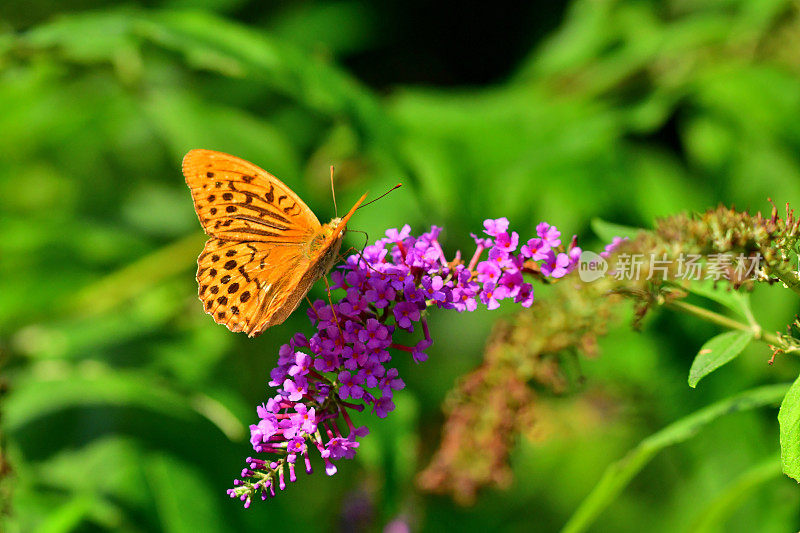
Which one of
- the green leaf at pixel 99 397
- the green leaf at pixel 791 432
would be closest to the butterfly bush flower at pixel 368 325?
the green leaf at pixel 791 432

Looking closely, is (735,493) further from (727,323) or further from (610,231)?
(610,231)

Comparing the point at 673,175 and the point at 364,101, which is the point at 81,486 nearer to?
the point at 364,101

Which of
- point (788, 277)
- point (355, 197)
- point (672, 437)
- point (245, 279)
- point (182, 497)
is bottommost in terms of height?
point (182, 497)

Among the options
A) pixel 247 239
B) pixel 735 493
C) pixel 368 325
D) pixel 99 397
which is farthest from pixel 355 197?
pixel 735 493

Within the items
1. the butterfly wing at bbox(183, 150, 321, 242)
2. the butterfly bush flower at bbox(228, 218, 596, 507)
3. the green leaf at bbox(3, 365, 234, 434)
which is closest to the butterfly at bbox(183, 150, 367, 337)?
the butterfly wing at bbox(183, 150, 321, 242)

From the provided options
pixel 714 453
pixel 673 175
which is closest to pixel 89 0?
pixel 673 175

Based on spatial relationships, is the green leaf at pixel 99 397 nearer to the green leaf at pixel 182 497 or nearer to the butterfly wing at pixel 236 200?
the green leaf at pixel 182 497

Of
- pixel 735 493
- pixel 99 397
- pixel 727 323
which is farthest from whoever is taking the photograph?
pixel 99 397
